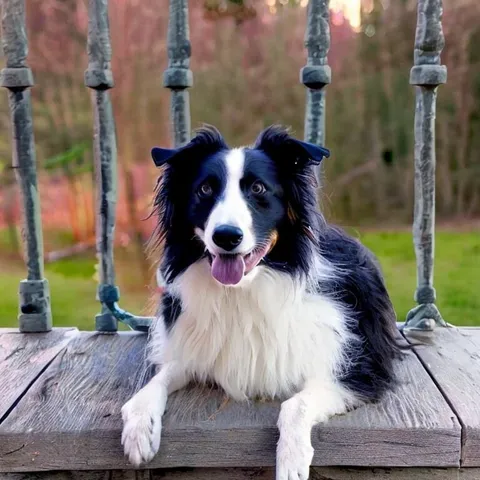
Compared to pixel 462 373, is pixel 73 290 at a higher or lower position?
lower

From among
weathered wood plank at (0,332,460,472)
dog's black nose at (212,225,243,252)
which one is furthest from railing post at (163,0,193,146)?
weathered wood plank at (0,332,460,472)

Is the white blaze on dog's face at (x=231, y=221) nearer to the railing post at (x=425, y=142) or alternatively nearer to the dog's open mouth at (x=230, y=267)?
the dog's open mouth at (x=230, y=267)

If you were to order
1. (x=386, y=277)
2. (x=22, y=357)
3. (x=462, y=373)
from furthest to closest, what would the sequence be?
(x=386, y=277), (x=22, y=357), (x=462, y=373)

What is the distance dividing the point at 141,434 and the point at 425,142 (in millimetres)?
1450

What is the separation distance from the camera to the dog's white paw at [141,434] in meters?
1.58

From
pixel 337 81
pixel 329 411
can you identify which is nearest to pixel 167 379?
pixel 329 411

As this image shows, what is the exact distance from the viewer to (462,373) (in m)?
1.97

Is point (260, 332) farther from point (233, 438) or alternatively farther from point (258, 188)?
point (258, 188)

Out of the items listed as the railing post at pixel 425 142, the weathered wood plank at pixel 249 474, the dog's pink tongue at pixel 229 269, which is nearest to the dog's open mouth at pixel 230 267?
the dog's pink tongue at pixel 229 269

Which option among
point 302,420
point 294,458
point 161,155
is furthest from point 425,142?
point 294,458

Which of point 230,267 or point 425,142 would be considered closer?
point 230,267

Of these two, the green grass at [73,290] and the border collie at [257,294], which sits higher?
the border collie at [257,294]

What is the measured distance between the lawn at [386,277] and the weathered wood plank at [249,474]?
8.81 feet

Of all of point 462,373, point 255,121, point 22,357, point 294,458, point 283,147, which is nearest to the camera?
point 294,458
